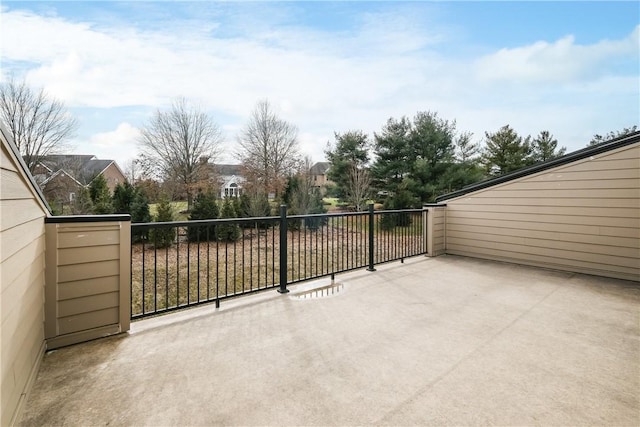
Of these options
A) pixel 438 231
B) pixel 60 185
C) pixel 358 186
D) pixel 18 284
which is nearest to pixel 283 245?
pixel 18 284

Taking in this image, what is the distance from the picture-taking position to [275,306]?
2762 mm

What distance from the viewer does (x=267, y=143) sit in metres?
15.1

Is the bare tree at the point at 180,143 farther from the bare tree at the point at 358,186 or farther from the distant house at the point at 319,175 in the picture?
the bare tree at the point at 358,186

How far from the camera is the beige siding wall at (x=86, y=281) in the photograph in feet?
6.30

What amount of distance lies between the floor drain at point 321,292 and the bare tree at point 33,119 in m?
12.6

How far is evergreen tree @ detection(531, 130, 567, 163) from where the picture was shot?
16031mm

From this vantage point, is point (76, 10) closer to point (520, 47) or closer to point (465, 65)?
point (465, 65)

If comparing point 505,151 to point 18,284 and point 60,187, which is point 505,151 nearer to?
point 18,284

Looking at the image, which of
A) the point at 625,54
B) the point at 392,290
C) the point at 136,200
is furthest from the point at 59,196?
the point at 625,54

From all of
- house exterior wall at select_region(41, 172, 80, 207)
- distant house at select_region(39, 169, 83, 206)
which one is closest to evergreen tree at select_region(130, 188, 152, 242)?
house exterior wall at select_region(41, 172, 80, 207)

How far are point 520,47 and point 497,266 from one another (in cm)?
470

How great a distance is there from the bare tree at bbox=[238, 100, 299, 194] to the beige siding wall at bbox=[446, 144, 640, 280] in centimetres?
1115

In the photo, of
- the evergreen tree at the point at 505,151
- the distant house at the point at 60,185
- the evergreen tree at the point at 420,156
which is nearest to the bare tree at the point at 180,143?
the distant house at the point at 60,185

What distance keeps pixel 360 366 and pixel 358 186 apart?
1218 cm
